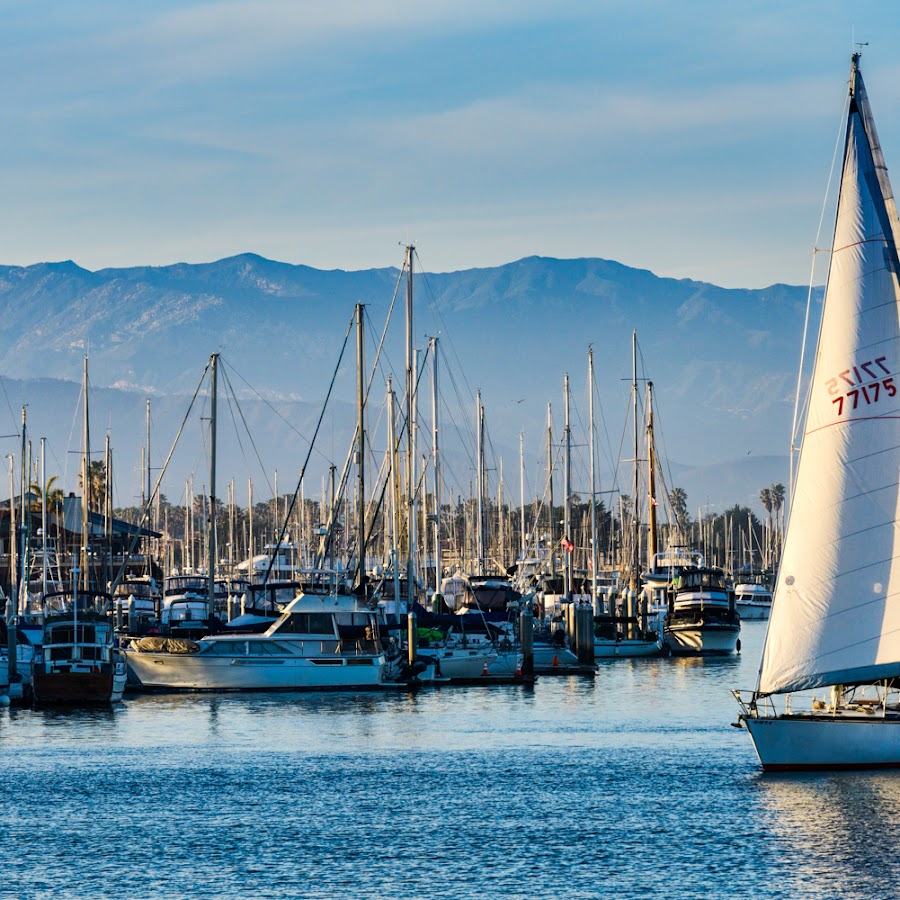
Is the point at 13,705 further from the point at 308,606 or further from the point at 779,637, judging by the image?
the point at 779,637

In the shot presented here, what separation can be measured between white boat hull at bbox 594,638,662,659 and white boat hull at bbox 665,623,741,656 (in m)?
1.53

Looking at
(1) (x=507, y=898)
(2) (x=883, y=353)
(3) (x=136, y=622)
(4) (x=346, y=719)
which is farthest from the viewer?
(3) (x=136, y=622)

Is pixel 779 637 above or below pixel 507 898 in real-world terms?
above

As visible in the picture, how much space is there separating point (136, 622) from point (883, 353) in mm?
53039

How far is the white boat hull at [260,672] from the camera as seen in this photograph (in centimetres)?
6675

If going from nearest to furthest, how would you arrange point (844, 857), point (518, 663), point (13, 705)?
point (844, 857)
point (13, 705)
point (518, 663)

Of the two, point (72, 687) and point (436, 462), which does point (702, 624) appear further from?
point (72, 687)

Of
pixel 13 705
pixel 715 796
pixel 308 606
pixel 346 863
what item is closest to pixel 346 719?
pixel 308 606

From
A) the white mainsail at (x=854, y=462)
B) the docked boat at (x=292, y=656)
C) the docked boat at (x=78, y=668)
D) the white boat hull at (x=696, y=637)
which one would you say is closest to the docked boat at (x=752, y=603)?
the white boat hull at (x=696, y=637)

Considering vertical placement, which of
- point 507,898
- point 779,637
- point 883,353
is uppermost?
point 883,353

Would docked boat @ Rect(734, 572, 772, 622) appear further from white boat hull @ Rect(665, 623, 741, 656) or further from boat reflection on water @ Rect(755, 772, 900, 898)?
boat reflection on water @ Rect(755, 772, 900, 898)

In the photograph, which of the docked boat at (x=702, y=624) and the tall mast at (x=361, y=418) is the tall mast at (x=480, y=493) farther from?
the tall mast at (x=361, y=418)

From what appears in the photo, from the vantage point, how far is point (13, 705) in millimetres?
65500

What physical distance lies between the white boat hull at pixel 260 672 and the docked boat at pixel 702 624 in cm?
3373
